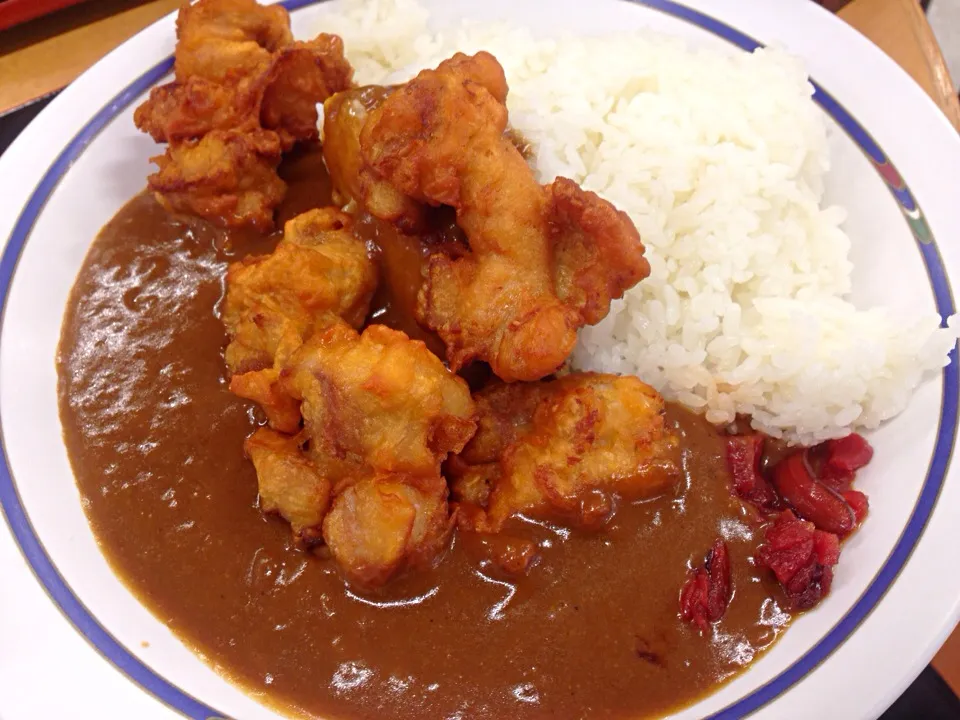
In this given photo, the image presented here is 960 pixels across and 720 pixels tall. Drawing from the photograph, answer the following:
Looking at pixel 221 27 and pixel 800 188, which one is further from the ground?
pixel 221 27

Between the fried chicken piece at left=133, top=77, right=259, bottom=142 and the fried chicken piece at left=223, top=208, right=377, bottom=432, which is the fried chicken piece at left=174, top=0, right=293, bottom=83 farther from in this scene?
the fried chicken piece at left=223, top=208, right=377, bottom=432

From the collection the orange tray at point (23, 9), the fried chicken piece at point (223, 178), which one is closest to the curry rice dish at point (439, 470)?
the fried chicken piece at point (223, 178)

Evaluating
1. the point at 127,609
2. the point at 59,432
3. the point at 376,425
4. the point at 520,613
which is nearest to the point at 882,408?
the point at 520,613

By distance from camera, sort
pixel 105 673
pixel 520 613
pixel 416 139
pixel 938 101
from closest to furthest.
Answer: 1. pixel 105 673
2. pixel 520 613
3. pixel 416 139
4. pixel 938 101

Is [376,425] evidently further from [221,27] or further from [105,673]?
[221,27]

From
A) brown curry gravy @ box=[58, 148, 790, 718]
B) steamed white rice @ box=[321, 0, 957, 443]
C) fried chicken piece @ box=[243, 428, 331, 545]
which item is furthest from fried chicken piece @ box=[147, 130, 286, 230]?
fried chicken piece @ box=[243, 428, 331, 545]

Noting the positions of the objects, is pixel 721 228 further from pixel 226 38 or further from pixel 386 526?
pixel 226 38

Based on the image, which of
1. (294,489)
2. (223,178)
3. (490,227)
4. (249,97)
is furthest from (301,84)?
(294,489)
